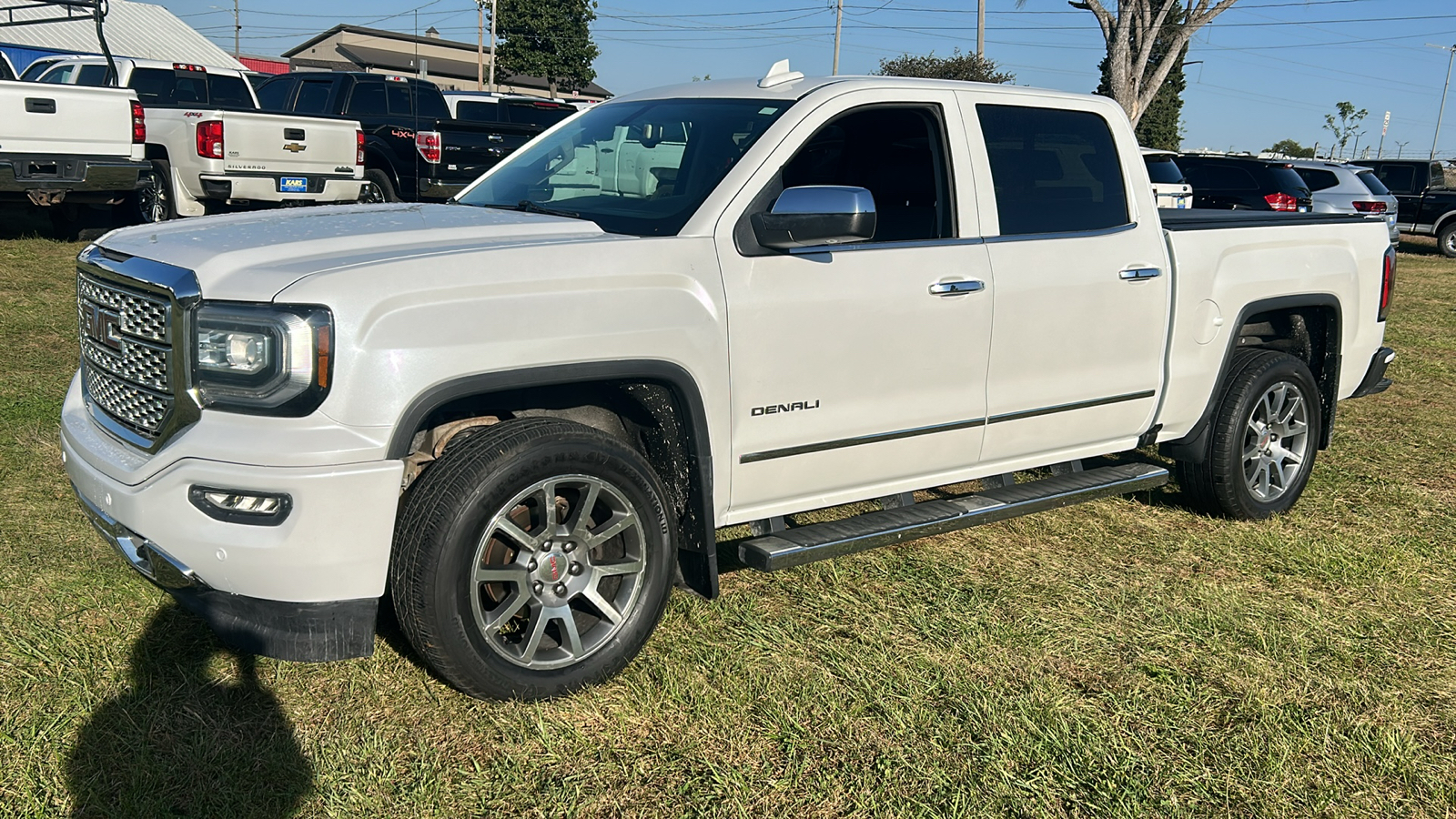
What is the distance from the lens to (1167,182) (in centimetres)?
1656

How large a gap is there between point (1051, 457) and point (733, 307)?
69.4 inches

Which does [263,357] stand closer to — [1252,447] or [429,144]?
[1252,447]

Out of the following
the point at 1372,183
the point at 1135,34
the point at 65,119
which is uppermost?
the point at 1135,34

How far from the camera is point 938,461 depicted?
4328mm

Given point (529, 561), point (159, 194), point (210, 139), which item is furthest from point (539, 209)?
point (159, 194)

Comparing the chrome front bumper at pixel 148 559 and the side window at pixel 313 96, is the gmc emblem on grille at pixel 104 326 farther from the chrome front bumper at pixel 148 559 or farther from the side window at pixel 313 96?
the side window at pixel 313 96

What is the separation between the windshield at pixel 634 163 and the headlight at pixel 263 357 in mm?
1143

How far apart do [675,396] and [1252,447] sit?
3.19m

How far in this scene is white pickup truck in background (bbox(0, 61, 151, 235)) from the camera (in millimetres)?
11023

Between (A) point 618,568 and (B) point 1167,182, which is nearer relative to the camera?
(A) point 618,568

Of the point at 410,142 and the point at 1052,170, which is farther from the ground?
the point at 410,142

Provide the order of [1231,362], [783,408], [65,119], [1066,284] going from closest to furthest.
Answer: [783,408], [1066,284], [1231,362], [65,119]

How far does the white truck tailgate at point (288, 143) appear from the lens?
12062mm

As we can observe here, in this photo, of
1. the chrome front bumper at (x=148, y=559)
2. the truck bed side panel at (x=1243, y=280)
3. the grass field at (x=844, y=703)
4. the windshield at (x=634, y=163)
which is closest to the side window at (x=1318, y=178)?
the truck bed side panel at (x=1243, y=280)
